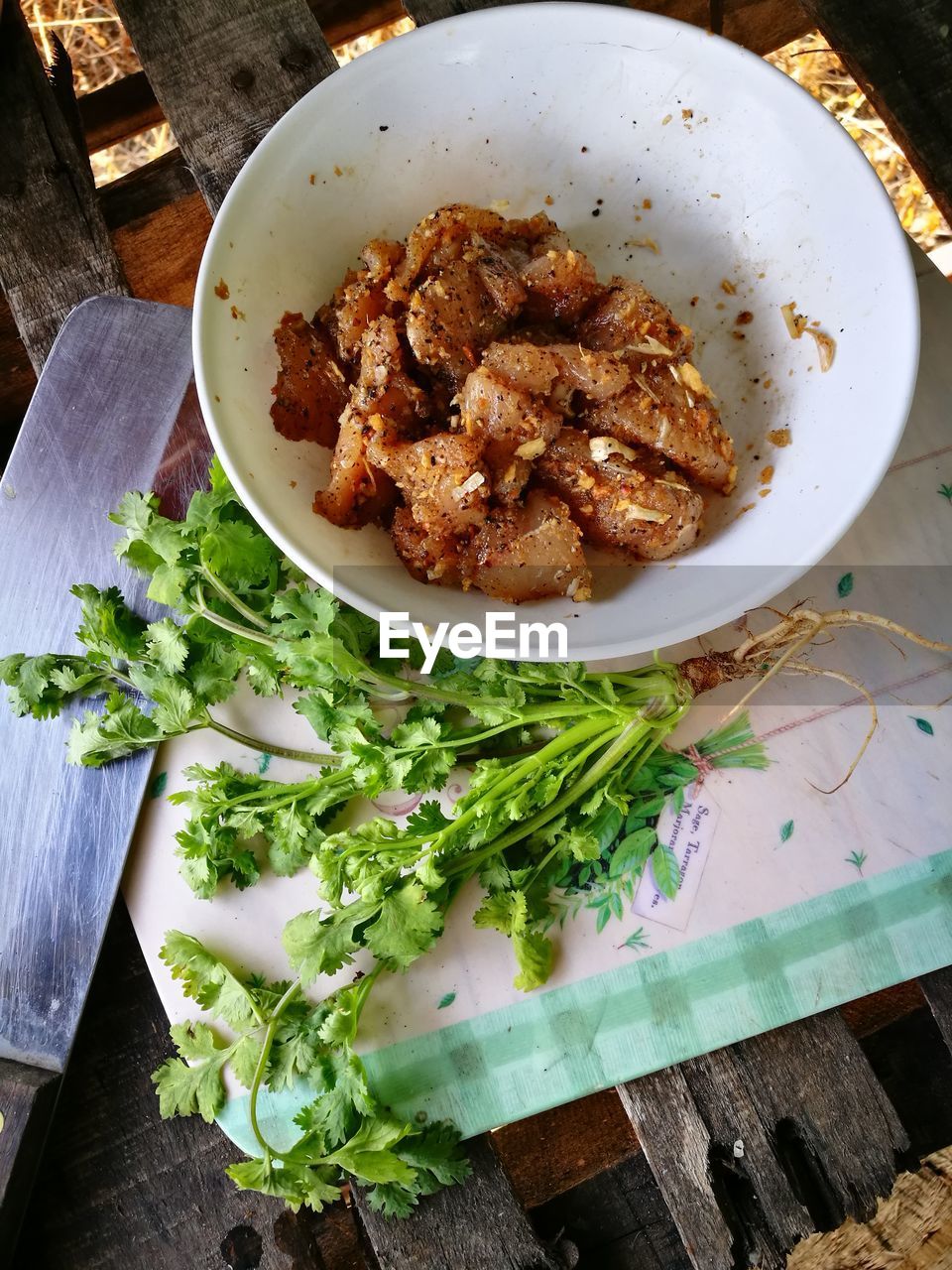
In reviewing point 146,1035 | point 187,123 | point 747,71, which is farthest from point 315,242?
point 146,1035

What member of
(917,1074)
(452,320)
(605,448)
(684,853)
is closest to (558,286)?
(452,320)

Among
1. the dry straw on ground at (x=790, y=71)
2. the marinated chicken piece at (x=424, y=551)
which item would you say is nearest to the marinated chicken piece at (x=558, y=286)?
the marinated chicken piece at (x=424, y=551)

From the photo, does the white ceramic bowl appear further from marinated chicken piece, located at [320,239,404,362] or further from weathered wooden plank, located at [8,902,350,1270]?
weathered wooden plank, located at [8,902,350,1270]

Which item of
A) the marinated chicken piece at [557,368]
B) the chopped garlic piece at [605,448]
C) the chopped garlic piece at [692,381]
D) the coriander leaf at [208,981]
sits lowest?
the coriander leaf at [208,981]

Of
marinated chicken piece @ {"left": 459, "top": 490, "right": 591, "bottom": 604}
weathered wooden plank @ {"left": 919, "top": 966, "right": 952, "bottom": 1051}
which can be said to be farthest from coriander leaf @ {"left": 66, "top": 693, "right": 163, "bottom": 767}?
weathered wooden plank @ {"left": 919, "top": 966, "right": 952, "bottom": 1051}

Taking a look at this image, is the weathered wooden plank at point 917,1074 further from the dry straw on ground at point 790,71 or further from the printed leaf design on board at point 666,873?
the dry straw on ground at point 790,71

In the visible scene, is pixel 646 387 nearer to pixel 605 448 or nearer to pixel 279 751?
pixel 605 448

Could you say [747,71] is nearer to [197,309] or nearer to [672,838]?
[197,309]
